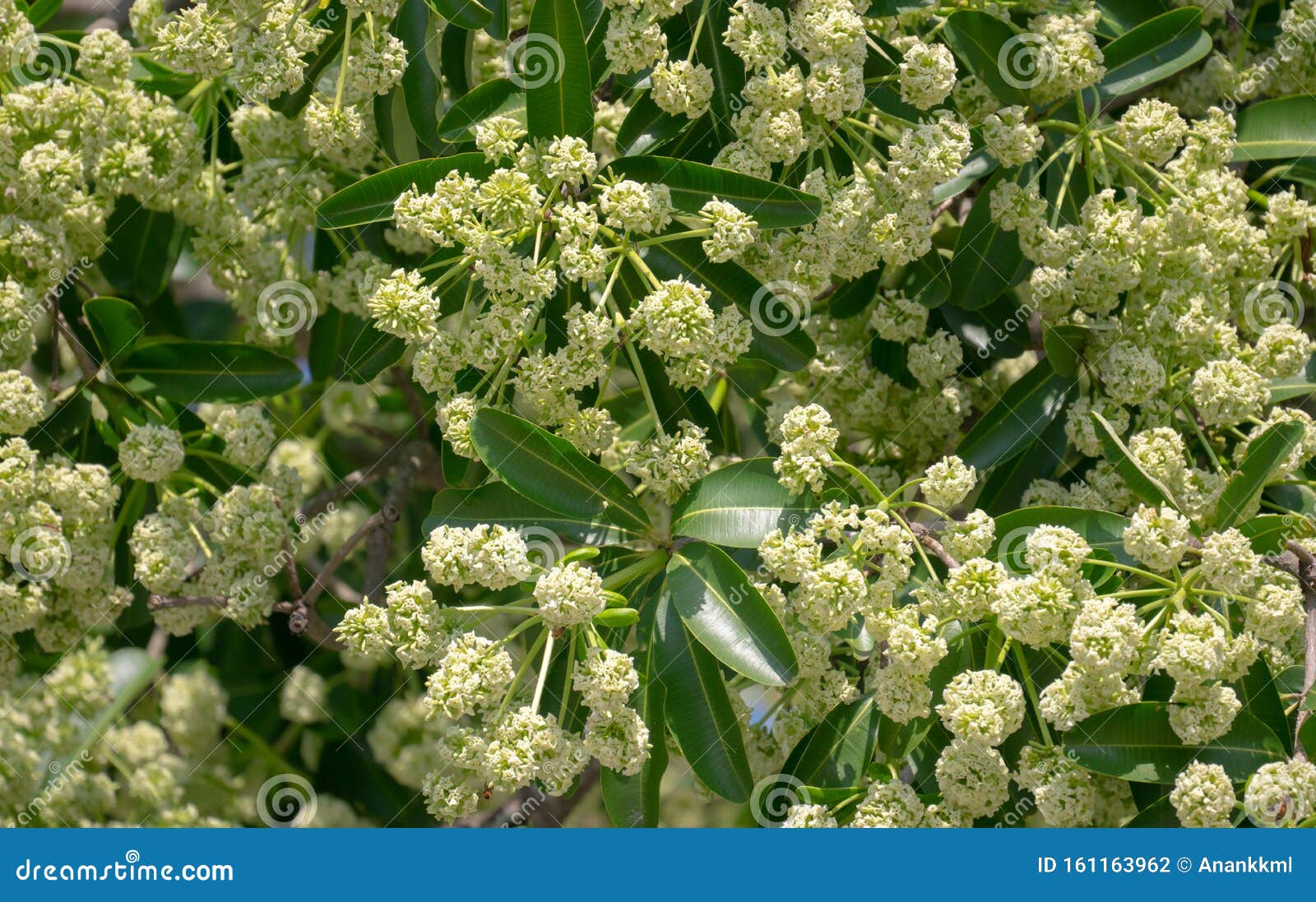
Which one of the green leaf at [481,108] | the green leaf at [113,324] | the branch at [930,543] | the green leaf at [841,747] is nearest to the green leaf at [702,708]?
the green leaf at [841,747]

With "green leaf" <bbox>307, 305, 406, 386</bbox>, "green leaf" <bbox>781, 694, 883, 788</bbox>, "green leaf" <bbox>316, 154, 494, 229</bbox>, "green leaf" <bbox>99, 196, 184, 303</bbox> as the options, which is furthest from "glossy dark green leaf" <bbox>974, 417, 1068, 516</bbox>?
"green leaf" <bbox>99, 196, 184, 303</bbox>

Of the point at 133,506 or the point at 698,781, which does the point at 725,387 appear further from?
the point at 133,506

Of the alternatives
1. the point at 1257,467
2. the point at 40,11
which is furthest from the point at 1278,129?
the point at 40,11

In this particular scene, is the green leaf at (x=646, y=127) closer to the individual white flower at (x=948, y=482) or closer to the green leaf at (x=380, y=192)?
the green leaf at (x=380, y=192)

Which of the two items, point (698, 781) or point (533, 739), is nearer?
point (533, 739)

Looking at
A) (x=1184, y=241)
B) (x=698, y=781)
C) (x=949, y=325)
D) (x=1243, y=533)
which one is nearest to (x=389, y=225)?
(x=949, y=325)

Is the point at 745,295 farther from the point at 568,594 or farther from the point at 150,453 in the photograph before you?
the point at 150,453
